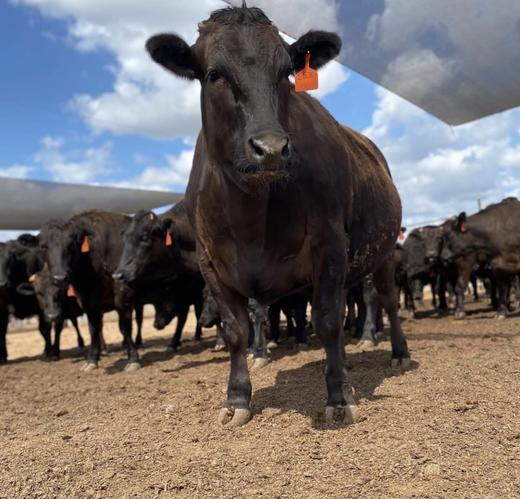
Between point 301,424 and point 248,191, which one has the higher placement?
point 248,191

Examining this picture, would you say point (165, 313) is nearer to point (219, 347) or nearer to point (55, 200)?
point (219, 347)

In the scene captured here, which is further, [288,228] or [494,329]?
[494,329]

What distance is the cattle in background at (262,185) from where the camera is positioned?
317 cm

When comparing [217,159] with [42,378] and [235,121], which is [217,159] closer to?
[235,121]

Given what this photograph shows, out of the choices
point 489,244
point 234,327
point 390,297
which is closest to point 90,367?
point 390,297

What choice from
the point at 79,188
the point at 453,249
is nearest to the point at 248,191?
the point at 453,249

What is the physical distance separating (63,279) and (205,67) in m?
5.91

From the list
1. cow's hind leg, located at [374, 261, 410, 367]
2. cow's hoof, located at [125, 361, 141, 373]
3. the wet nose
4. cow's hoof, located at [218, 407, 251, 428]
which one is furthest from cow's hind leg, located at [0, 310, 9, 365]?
the wet nose

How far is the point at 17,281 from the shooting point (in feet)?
39.1

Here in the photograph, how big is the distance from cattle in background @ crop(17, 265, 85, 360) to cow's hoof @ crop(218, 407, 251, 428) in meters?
6.97

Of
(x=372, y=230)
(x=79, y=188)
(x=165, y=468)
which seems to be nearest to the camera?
(x=165, y=468)

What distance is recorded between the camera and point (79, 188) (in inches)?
874

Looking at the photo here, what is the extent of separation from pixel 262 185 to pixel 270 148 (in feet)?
1.88

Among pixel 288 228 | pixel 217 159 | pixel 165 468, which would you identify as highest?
pixel 217 159
